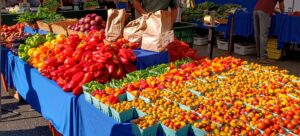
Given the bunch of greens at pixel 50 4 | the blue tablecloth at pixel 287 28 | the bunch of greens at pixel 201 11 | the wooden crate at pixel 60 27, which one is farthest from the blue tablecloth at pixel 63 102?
the bunch of greens at pixel 201 11

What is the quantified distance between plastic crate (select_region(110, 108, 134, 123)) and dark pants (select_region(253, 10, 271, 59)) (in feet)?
19.3

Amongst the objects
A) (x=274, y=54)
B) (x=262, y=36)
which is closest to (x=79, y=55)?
(x=262, y=36)

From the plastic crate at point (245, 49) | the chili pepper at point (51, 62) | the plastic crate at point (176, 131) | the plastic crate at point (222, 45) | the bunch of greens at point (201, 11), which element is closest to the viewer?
A: the plastic crate at point (176, 131)

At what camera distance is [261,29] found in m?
7.58

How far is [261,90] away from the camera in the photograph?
112 inches

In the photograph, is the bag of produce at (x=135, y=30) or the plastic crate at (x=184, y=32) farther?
the plastic crate at (x=184, y=32)

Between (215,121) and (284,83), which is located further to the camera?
(284,83)

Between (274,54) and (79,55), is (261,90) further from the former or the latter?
(274,54)

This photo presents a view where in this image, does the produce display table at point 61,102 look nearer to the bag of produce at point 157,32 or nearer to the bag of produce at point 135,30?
the bag of produce at point 157,32

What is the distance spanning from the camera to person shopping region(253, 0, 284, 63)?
291 inches

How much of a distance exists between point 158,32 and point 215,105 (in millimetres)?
1257

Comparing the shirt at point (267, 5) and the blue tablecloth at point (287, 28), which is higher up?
the shirt at point (267, 5)

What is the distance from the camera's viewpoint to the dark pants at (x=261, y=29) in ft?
24.5

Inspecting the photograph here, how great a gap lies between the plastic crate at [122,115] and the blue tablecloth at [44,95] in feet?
2.05
